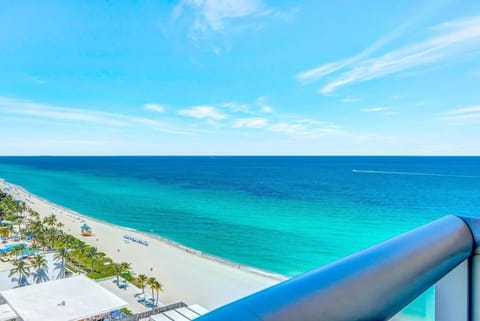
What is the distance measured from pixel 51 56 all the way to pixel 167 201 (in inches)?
635

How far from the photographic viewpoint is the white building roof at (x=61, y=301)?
25.5 ft

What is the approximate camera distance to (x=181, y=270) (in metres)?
14.4

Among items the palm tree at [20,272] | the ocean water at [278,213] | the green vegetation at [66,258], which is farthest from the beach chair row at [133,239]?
the palm tree at [20,272]

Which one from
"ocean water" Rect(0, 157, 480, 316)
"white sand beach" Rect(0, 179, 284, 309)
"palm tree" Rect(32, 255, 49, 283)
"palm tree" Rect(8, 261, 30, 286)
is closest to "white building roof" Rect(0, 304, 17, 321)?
"palm tree" Rect(8, 261, 30, 286)

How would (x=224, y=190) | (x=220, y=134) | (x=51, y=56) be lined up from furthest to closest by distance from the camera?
(x=220, y=134), (x=224, y=190), (x=51, y=56)

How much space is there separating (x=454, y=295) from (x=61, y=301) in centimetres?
1012

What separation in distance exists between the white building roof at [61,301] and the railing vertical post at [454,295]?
360 inches

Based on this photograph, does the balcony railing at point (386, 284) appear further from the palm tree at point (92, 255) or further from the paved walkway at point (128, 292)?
the palm tree at point (92, 255)

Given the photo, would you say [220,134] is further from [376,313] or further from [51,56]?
[376,313]

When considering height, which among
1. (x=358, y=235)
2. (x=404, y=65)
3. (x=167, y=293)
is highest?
(x=404, y=65)

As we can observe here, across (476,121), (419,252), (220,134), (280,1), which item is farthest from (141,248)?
(220,134)

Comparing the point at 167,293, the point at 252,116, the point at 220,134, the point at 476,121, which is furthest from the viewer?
the point at 220,134

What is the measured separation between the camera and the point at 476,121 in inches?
1163

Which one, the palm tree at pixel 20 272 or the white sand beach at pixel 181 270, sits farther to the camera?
the white sand beach at pixel 181 270
